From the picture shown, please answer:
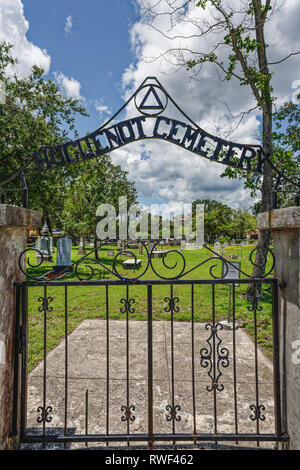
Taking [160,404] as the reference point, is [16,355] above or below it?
above

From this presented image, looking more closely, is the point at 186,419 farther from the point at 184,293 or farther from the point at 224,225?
the point at 224,225

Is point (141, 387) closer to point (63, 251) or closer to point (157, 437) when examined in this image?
point (157, 437)

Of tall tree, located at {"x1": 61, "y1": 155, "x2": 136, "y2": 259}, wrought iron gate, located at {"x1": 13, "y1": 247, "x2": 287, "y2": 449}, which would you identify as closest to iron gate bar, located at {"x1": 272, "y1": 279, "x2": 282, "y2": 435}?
wrought iron gate, located at {"x1": 13, "y1": 247, "x2": 287, "y2": 449}

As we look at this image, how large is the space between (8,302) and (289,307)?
8.11 feet

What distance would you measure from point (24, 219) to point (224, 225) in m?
53.2

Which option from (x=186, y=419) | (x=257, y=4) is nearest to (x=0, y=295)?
(x=186, y=419)

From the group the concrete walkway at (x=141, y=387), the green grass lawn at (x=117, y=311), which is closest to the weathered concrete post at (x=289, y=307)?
the concrete walkway at (x=141, y=387)

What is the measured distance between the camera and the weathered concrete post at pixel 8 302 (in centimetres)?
228

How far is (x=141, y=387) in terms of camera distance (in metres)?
3.49

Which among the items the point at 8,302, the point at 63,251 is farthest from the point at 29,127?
the point at 8,302

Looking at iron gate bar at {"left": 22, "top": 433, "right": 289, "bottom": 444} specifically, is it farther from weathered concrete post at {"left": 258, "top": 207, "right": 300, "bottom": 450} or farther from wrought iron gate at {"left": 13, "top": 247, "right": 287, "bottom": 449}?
weathered concrete post at {"left": 258, "top": 207, "right": 300, "bottom": 450}

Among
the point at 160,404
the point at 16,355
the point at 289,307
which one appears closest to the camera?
the point at 289,307

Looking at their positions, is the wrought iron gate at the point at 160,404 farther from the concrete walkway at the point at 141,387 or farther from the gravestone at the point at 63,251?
the gravestone at the point at 63,251

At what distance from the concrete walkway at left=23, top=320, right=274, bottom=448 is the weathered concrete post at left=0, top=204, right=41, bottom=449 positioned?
563mm
